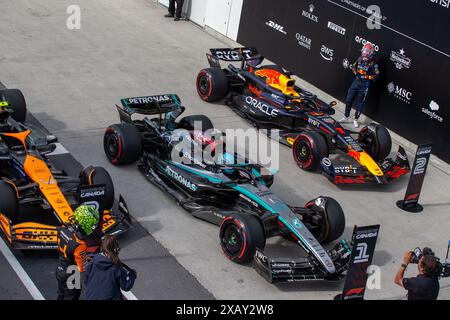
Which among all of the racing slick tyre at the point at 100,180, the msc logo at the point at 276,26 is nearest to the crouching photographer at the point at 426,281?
the racing slick tyre at the point at 100,180

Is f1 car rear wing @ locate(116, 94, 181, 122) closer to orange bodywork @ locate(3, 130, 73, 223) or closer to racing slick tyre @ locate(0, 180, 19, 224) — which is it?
orange bodywork @ locate(3, 130, 73, 223)

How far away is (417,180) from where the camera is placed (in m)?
13.0

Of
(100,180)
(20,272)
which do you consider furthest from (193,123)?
(20,272)

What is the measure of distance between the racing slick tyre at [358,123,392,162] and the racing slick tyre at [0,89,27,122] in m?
6.09

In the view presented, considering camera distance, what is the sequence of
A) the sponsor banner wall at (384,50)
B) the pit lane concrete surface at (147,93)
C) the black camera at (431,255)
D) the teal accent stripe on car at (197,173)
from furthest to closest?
the sponsor banner wall at (384,50), the teal accent stripe on car at (197,173), the pit lane concrete surface at (147,93), the black camera at (431,255)

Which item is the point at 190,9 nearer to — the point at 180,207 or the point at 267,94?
the point at 267,94

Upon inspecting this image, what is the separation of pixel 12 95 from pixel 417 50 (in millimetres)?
7553

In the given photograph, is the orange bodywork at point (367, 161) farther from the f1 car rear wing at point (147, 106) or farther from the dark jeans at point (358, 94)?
the f1 car rear wing at point (147, 106)

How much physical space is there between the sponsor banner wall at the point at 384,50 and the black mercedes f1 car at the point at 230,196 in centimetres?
385

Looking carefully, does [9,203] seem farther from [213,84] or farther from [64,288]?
[213,84]

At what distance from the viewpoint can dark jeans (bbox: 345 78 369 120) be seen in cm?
1578

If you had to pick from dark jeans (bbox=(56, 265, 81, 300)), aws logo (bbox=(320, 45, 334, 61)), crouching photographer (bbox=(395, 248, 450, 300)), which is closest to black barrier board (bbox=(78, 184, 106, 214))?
dark jeans (bbox=(56, 265, 81, 300))

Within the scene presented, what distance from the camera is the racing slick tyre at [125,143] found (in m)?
12.8

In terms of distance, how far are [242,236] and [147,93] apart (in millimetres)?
6480
